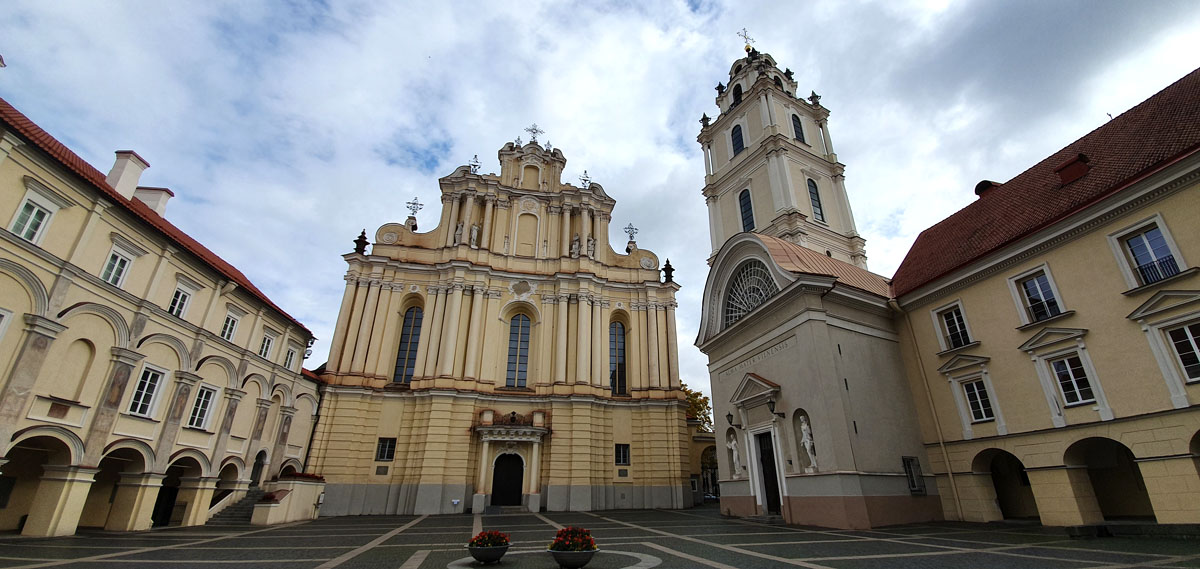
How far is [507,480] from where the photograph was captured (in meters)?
24.8

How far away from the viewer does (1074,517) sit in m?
12.1

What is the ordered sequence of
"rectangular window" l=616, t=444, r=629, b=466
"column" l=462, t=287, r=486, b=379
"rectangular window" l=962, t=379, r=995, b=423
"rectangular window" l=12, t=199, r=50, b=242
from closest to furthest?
1. "rectangular window" l=12, t=199, r=50, b=242
2. "rectangular window" l=962, t=379, r=995, b=423
3. "column" l=462, t=287, r=486, b=379
4. "rectangular window" l=616, t=444, r=629, b=466

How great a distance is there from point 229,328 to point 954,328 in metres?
25.0

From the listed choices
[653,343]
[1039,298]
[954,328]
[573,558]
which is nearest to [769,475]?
[954,328]

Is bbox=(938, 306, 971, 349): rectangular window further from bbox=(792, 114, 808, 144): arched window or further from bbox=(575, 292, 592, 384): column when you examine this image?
bbox=(575, 292, 592, 384): column

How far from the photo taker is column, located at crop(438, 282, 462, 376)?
987 inches

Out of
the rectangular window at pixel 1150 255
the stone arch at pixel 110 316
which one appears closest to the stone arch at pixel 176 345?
the stone arch at pixel 110 316

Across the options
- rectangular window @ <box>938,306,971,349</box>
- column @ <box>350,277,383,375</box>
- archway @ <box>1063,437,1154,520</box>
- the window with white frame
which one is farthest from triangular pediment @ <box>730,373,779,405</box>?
the window with white frame

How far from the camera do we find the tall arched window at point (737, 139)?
1150 inches

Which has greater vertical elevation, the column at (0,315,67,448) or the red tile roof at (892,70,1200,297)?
the red tile roof at (892,70,1200,297)

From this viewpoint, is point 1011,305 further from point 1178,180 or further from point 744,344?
point 744,344

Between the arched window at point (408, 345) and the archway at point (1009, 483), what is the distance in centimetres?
2381

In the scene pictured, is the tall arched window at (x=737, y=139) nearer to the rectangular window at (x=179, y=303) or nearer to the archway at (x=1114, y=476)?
the archway at (x=1114, y=476)

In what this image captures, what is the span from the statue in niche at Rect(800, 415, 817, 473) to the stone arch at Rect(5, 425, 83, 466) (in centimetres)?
1981
